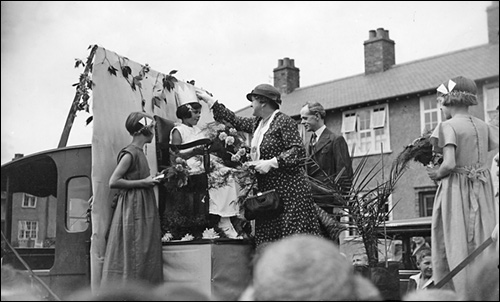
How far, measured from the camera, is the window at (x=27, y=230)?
17.8ft

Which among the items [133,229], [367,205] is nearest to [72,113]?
[133,229]

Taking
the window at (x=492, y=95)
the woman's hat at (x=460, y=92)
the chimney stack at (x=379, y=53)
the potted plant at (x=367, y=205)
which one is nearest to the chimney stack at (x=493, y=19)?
the window at (x=492, y=95)

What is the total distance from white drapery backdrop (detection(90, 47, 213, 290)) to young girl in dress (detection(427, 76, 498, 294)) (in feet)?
8.66

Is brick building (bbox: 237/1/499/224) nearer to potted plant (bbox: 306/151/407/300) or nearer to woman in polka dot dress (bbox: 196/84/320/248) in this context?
potted plant (bbox: 306/151/407/300)

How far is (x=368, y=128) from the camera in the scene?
27.0 metres

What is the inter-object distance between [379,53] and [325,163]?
22845 mm

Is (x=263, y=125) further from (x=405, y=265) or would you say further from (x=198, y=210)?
(x=405, y=265)

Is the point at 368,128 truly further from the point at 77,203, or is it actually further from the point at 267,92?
the point at 77,203

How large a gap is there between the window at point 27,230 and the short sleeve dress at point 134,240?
2.32 ft

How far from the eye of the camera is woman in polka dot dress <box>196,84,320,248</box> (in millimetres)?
5367

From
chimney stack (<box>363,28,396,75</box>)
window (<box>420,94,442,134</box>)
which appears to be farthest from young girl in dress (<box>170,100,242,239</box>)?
chimney stack (<box>363,28,396,75</box>)

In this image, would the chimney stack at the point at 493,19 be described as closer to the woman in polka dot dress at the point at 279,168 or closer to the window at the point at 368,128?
the woman in polka dot dress at the point at 279,168

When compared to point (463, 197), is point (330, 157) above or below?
above

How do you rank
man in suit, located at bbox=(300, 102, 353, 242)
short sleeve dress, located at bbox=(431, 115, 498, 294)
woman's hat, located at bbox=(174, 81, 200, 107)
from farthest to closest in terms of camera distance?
woman's hat, located at bbox=(174, 81, 200, 107) → man in suit, located at bbox=(300, 102, 353, 242) → short sleeve dress, located at bbox=(431, 115, 498, 294)
